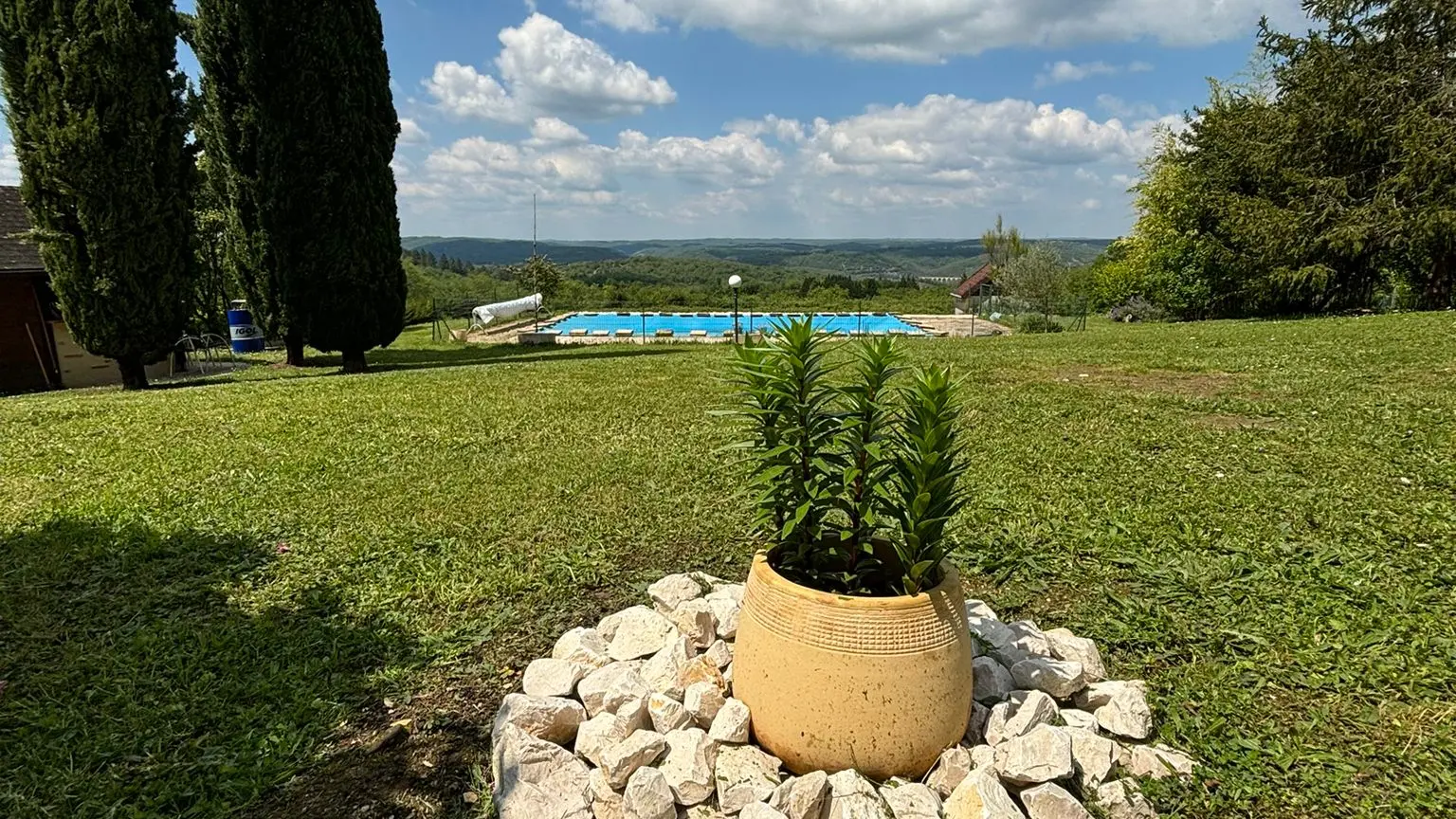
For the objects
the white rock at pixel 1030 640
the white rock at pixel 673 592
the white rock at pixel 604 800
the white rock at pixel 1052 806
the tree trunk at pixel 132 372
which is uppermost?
the tree trunk at pixel 132 372

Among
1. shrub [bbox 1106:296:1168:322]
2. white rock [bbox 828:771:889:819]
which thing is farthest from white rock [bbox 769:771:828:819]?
shrub [bbox 1106:296:1168:322]

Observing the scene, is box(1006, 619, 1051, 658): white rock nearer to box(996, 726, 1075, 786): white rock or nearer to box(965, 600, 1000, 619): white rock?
box(965, 600, 1000, 619): white rock

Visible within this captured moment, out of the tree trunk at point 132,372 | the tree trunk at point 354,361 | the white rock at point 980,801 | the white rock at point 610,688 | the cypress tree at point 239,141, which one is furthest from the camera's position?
the tree trunk at point 354,361

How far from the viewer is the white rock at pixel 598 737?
1969 millimetres

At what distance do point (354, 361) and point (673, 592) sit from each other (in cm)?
1079

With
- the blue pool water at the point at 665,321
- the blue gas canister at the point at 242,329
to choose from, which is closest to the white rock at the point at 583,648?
the blue gas canister at the point at 242,329

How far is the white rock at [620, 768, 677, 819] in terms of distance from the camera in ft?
5.70

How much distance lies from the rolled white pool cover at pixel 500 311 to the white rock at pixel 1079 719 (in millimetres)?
22408

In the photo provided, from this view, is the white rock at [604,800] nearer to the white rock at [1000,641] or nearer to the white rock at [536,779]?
the white rock at [536,779]

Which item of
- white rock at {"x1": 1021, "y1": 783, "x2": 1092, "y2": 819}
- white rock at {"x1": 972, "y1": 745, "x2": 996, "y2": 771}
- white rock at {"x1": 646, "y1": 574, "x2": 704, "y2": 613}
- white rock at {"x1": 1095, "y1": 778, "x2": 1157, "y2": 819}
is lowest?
white rock at {"x1": 1095, "y1": 778, "x2": 1157, "y2": 819}

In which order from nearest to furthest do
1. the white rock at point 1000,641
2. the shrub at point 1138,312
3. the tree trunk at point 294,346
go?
the white rock at point 1000,641 → the tree trunk at point 294,346 → the shrub at point 1138,312

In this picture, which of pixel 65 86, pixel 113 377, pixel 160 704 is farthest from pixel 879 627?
pixel 113 377

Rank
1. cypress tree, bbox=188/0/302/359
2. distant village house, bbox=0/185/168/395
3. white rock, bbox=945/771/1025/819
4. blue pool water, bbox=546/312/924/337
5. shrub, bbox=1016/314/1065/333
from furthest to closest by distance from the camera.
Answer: blue pool water, bbox=546/312/924/337
shrub, bbox=1016/314/1065/333
distant village house, bbox=0/185/168/395
cypress tree, bbox=188/0/302/359
white rock, bbox=945/771/1025/819

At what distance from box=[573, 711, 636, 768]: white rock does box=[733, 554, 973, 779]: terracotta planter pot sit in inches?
16.1
